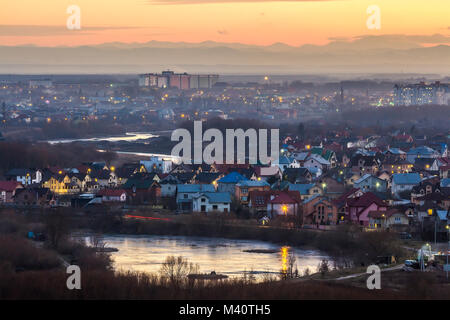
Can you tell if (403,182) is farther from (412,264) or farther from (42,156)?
(42,156)

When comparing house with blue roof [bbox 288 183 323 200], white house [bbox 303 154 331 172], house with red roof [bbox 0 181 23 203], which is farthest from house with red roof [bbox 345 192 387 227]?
white house [bbox 303 154 331 172]

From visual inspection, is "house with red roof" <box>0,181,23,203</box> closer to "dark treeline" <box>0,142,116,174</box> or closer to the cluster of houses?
the cluster of houses

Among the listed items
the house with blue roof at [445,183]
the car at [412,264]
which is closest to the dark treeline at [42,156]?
the house with blue roof at [445,183]

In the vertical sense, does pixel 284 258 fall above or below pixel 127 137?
above

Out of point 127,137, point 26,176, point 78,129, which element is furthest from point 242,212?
point 78,129

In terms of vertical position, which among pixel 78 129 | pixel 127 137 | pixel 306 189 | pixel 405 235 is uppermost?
pixel 306 189

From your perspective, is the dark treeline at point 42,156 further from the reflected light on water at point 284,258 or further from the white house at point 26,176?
the reflected light on water at point 284,258
